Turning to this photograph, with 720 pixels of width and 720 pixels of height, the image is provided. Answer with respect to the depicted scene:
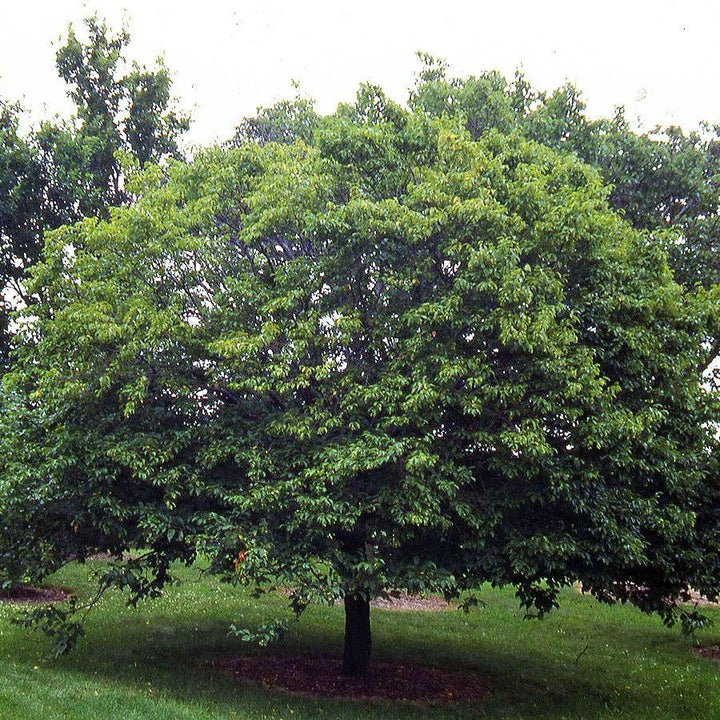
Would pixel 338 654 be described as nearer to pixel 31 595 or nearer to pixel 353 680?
pixel 353 680

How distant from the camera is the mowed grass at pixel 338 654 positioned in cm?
939

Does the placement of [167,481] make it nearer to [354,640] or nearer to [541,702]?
[354,640]

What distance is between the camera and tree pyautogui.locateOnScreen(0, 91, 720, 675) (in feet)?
29.1

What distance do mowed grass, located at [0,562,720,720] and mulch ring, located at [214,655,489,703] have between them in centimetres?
36

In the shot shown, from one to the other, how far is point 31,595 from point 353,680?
28.4 feet

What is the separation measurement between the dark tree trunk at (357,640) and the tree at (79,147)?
10796mm

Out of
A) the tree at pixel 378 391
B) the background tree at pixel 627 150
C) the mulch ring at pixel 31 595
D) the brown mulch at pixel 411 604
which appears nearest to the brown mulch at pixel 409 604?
the brown mulch at pixel 411 604

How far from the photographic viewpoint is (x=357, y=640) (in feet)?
39.5

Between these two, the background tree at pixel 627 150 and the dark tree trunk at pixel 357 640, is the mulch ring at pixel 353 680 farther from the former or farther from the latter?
the background tree at pixel 627 150

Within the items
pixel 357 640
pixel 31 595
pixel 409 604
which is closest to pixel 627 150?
pixel 357 640

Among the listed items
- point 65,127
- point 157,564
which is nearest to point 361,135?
point 157,564

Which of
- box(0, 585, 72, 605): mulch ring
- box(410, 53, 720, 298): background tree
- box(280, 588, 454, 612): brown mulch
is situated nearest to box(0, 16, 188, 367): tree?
box(0, 585, 72, 605): mulch ring

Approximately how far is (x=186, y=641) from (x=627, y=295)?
1002 cm

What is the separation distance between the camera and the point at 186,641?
13.4m
